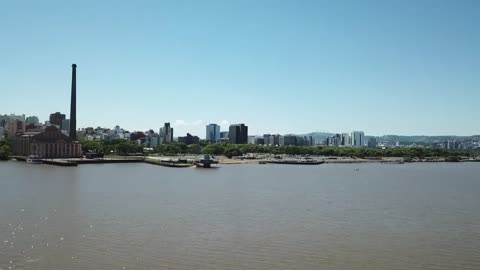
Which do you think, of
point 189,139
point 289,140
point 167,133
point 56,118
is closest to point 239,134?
point 189,139

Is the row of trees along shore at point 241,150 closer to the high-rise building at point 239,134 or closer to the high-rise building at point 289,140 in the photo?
the high-rise building at point 239,134

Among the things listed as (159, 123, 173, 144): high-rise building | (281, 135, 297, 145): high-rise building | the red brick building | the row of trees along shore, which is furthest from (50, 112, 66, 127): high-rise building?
(281, 135, 297, 145): high-rise building

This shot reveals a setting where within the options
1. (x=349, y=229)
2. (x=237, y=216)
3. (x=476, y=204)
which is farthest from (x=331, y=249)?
(x=476, y=204)

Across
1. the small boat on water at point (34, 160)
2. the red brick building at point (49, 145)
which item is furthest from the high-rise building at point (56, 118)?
the small boat on water at point (34, 160)

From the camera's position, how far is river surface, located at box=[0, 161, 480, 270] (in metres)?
12.6

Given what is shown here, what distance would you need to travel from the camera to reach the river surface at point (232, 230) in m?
12.6

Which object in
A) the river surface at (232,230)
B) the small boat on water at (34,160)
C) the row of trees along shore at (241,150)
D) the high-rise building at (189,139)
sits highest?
the high-rise building at (189,139)

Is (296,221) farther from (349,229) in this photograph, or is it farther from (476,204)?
(476,204)

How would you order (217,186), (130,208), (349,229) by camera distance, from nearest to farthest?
(349,229)
(130,208)
(217,186)

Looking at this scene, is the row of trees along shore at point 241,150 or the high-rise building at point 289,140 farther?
the high-rise building at point 289,140

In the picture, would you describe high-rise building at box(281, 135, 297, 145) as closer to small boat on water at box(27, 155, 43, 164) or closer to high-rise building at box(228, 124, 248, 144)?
high-rise building at box(228, 124, 248, 144)

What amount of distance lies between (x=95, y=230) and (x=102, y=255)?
335 centimetres

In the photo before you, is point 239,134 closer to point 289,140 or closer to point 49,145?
point 289,140

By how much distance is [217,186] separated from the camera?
3241 centimetres
